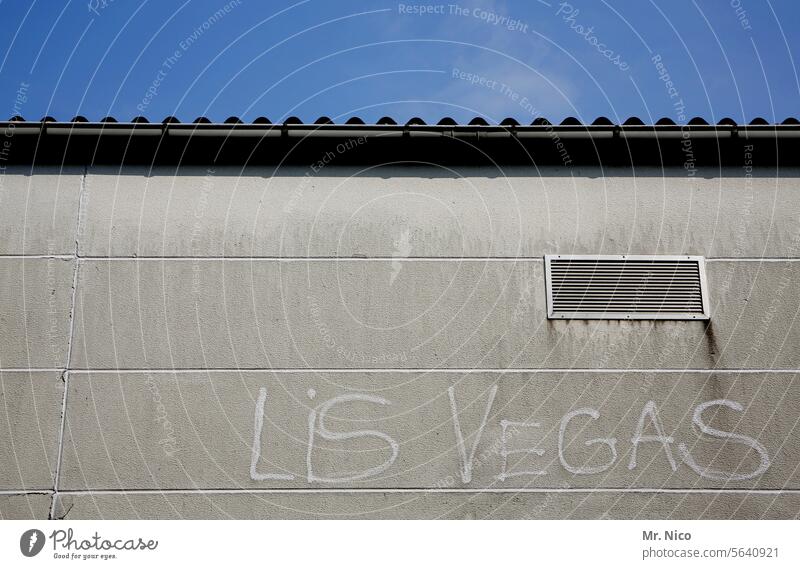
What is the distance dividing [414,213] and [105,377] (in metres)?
2.37

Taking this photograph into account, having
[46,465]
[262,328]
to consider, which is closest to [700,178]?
[262,328]

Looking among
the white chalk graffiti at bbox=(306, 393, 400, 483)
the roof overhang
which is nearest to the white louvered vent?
the roof overhang

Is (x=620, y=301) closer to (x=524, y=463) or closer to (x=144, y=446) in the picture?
(x=524, y=463)

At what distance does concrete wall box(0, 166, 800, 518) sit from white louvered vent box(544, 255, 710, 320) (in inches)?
3.4

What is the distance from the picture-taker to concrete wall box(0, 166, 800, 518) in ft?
16.5

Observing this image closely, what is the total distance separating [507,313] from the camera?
532cm

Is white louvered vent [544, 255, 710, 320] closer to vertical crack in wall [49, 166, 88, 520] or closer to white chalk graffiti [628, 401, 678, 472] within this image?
white chalk graffiti [628, 401, 678, 472]

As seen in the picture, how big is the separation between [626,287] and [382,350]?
1.73 meters

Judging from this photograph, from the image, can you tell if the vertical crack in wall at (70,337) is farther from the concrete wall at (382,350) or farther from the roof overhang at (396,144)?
the roof overhang at (396,144)

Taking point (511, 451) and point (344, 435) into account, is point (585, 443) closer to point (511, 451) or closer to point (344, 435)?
point (511, 451)

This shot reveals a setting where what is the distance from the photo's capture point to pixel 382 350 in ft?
17.2
